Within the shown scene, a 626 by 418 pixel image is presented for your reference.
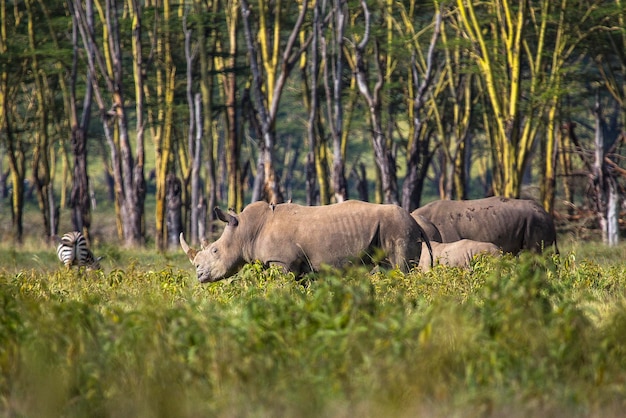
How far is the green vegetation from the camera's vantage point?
209 inches

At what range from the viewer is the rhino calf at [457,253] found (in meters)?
12.0

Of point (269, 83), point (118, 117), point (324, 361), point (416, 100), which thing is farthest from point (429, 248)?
point (118, 117)

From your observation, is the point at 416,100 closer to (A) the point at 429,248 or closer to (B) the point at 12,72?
(B) the point at 12,72

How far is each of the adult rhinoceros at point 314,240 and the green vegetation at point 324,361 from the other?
4.80 metres

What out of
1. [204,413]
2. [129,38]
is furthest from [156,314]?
[129,38]

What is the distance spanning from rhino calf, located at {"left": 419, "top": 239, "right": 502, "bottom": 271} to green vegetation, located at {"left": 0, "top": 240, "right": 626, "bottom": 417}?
4830 millimetres

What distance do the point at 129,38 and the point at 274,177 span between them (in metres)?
8.49

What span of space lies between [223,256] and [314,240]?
1037 millimetres

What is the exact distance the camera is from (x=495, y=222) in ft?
50.4

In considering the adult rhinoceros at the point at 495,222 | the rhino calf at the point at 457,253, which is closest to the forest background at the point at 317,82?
the adult rhinoceros at the point at 495,222

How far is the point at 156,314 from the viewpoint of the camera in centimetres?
658

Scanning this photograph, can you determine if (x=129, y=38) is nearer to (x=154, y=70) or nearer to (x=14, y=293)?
(x=154, y=70)

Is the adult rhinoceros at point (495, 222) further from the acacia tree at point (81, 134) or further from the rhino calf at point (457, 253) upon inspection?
the acacia tree at point (81, 134)

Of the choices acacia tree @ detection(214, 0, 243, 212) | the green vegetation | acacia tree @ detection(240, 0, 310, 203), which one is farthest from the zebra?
the green vegetation
